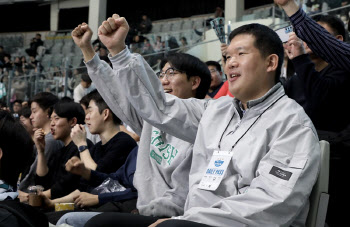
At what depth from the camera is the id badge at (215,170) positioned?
169cm

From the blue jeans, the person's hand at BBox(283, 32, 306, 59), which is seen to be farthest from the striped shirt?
the blue jeans

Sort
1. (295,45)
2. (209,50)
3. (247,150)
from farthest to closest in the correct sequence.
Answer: (209,50)
(295,45)
(247,150)

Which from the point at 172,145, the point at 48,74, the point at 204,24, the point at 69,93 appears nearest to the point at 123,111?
the point at 172,145

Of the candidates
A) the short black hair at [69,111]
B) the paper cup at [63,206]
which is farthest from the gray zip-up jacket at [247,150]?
the short black hair at [69,111]

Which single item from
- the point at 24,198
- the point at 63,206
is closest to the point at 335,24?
the point at 63,206

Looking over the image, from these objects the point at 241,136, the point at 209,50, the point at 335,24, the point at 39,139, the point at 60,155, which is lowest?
the point at 60,155

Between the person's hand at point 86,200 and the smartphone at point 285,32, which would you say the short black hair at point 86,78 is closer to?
the person's hand at point 86,200

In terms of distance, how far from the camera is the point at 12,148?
1.75 m

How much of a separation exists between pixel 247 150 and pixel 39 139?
6.47 feet

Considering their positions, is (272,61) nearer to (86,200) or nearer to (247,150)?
(247,150)

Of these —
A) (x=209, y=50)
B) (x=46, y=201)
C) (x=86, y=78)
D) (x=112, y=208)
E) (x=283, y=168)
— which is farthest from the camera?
(x=209, y=50)

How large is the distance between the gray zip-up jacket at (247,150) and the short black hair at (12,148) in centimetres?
45

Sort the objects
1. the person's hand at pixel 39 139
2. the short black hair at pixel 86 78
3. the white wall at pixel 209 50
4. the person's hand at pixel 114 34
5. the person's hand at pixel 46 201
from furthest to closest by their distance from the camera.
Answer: the white wall at pixel 209 50
the short black hair at pixel 86 78
the person's hand at pixel 39 139
the person's hand at pixel 46 201
the person's hand at pixel 114 34

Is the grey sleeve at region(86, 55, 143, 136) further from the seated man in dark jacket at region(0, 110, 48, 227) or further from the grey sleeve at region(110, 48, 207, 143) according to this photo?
the seated man in dark jacket at region(0, 110, 48, 227)
